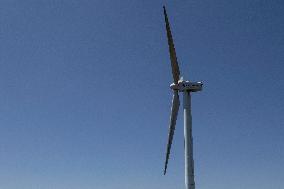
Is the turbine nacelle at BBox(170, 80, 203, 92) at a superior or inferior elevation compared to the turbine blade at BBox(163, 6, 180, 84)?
inferior

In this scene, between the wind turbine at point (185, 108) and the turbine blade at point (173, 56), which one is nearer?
the wind turbine at point (185, 108)

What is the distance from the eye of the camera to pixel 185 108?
66875mm

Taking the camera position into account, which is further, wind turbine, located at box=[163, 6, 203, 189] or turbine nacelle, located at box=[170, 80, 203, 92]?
turbine nacelle, located at box=[170, 80, 203, 92]

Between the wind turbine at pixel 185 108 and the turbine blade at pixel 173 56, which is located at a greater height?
the turbine blade at pixel 173 56

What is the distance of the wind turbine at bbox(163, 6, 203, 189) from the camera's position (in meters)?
61.6

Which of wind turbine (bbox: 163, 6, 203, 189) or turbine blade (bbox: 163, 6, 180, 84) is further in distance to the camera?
turbine blade (bbox: 163, 6, 180, 84)

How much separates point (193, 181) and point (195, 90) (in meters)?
16.9

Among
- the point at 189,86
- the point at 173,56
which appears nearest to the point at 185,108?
the point at 189,86

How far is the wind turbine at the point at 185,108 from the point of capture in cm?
6159

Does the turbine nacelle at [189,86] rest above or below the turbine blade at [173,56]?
below

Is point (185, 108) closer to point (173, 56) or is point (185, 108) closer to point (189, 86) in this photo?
point (189, 86)

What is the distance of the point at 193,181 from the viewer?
6138 cm

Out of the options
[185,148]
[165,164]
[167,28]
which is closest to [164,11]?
[167,28]

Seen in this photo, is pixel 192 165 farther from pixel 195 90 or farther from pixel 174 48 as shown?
pixel 174 48
